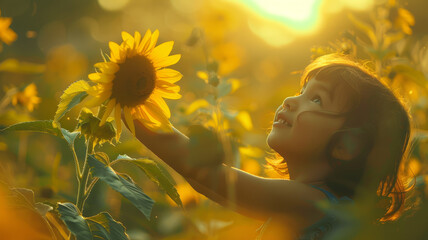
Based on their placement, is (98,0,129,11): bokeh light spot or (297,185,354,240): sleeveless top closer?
(297,185,354,240): sleeveless top

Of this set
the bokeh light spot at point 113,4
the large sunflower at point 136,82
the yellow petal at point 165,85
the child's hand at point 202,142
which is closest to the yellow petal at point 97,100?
the large sunflower at point 136,82

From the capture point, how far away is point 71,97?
65cm

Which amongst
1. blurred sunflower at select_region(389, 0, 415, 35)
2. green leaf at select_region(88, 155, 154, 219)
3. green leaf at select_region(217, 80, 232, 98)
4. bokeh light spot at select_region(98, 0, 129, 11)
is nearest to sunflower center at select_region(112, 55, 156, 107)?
green leaf at select_region(88, 155, 154, 219)

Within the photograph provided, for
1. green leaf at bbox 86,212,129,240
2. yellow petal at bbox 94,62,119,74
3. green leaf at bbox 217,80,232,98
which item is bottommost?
green leaf at bbox 86,212,129,240

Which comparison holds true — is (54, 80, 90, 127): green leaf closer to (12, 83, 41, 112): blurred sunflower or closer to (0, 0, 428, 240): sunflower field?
(0, 0, 428, 240): sunflower field

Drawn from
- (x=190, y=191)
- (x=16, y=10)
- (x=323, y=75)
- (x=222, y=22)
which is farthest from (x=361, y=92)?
(x=16, y=10)

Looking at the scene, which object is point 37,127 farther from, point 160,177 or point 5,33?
point 5,33

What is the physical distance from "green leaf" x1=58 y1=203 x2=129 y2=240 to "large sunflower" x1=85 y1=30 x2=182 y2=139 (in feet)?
0.39

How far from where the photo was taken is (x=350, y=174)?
0.91 metres

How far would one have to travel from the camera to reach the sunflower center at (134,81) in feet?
2.31

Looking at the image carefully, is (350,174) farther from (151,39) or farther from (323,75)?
(151,39)

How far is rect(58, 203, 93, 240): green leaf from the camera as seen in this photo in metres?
0.57

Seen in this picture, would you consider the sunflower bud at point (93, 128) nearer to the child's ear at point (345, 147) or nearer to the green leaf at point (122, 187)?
the green leaf at point (122, 187)

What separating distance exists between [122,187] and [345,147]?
0.46 m
